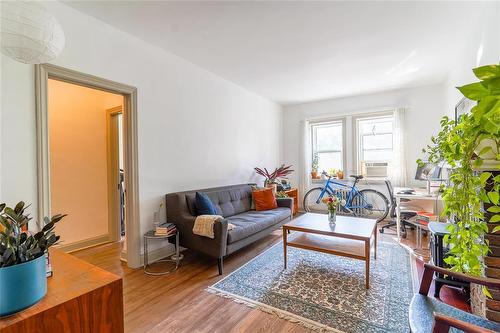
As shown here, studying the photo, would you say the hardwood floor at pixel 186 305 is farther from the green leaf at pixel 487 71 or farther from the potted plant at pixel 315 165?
the potted plant at pixel 315 165

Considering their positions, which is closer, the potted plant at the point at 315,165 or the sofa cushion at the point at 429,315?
the sofa cushion at the point at 429,315

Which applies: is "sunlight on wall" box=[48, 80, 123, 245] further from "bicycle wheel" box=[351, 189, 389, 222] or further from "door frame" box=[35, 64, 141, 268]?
"bicycle wheel" box=[351, 189, 389, 222]

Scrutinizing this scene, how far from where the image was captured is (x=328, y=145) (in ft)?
17.9

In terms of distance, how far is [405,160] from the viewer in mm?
4438

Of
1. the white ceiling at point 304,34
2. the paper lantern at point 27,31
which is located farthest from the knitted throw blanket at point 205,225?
the white ceiling at point 304,34

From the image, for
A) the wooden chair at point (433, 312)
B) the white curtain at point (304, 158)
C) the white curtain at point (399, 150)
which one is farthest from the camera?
the white curtain at point (304, 158)

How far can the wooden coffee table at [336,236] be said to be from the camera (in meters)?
2.27

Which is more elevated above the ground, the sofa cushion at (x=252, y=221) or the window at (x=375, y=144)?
the window at (x=375, y=144)

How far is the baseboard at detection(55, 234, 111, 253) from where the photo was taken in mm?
3123

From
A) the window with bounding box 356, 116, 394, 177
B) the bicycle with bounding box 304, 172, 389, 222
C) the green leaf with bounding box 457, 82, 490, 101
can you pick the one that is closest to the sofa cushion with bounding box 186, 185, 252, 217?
the bicycle with bounding box 304, 172, 389, 222

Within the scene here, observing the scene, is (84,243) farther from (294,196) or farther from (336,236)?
(294,196)

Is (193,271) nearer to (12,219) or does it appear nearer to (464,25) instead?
(12,219)

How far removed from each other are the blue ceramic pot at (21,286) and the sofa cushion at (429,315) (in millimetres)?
1527

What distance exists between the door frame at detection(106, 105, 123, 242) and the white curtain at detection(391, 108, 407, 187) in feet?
16.2
